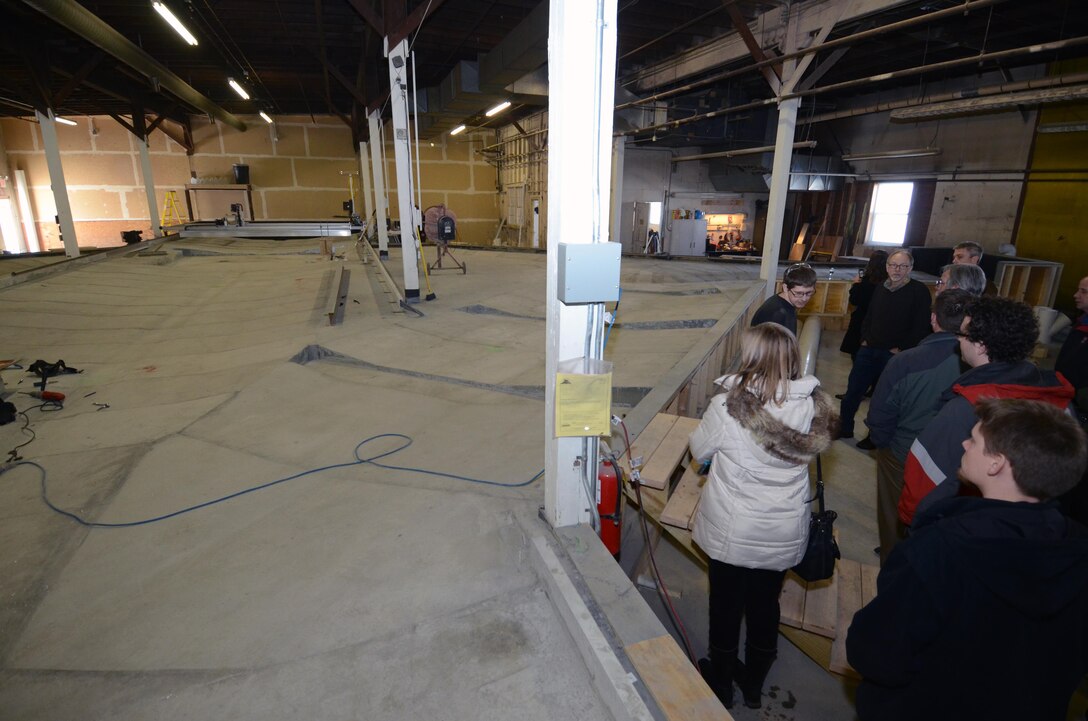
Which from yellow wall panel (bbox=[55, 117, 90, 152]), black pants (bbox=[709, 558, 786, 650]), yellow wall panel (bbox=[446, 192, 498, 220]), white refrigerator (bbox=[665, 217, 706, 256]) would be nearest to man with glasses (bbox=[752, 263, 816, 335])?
black pants (bbox=[709, 558, 786, 650])

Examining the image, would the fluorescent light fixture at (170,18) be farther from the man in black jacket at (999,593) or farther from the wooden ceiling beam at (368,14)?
the man in black jacket at (999,593)

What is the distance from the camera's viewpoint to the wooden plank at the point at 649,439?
10.2 ft

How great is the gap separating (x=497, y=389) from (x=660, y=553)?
195 centimetres

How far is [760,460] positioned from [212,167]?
78.9 feet

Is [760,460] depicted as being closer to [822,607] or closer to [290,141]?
[822,607]

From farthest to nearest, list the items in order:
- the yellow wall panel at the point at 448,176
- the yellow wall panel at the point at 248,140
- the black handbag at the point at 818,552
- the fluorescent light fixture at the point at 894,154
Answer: the yellow wall panel at the point at 448,176
the yellow wall panel at the point at 248,140
the fluorescent light fixture at the point at 894,154
the black handbag at the point at 818,552

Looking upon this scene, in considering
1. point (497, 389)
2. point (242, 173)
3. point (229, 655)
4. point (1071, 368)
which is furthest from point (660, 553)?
point (242, 173)

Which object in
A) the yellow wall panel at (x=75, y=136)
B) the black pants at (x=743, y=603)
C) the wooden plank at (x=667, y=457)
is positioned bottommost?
the black pants at (x=743, y=603)

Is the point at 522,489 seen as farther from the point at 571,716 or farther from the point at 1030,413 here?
the point at 1030,413

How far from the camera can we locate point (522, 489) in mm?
3043

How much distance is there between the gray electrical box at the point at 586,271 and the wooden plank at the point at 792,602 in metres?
1.93

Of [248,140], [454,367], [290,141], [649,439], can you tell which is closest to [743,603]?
[649,439]

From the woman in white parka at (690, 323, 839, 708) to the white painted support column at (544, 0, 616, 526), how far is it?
1.86 feet

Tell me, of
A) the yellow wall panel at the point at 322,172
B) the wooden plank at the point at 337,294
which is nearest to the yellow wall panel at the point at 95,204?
the yellow wall panel at the point at 322,172
